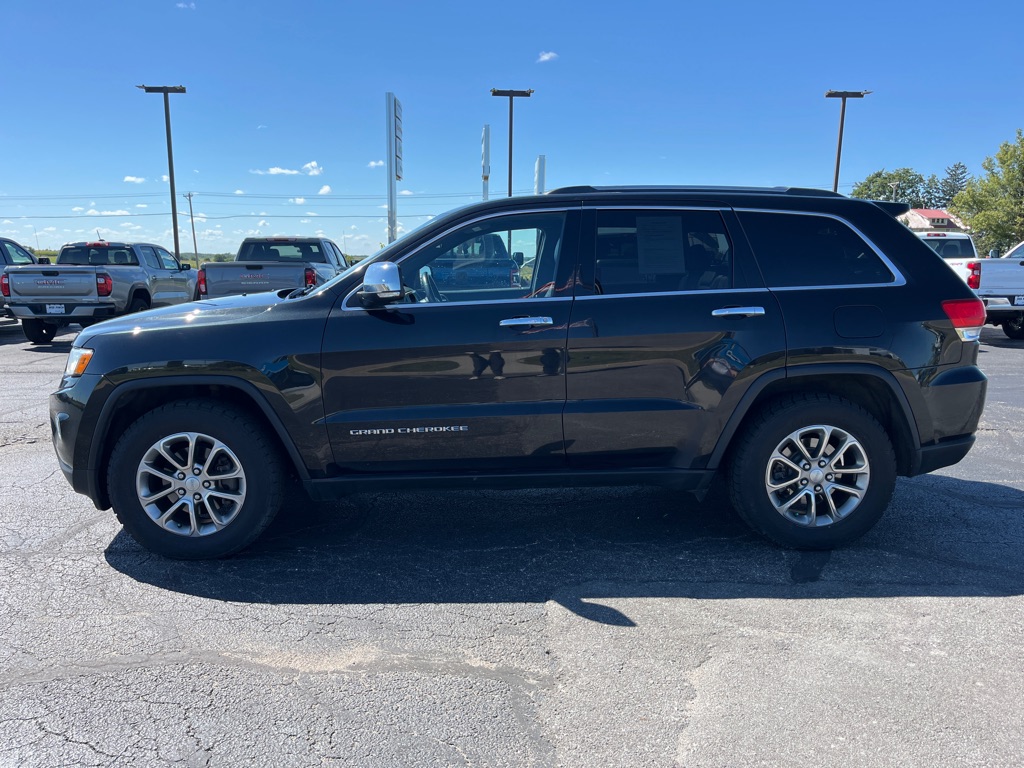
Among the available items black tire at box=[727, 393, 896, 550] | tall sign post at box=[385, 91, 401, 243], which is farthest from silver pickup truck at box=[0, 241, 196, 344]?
black tire at box=[727, 393, 896, 550]

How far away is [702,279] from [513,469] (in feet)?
4.64

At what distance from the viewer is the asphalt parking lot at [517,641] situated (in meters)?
2.36

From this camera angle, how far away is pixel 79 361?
367 centimetres

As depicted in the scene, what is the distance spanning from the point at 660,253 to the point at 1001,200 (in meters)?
39.5

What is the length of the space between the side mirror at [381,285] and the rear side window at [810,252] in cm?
188

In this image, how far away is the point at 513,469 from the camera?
3.71 meters

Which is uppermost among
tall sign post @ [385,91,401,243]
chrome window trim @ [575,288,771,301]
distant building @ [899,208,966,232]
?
distant building @ [899,208,966,232]

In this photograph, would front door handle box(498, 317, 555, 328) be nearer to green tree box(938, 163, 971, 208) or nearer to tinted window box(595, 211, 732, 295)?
tinted window box(595, 211, 732, 295)

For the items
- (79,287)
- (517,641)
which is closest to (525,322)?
(517,641)

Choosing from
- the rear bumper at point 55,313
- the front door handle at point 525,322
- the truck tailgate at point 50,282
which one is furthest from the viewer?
the rear bumper at point 55,313

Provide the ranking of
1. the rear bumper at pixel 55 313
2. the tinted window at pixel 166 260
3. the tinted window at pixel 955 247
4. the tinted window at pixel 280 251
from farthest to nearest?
the tinted window at pixel 166 260
the tinted window at pixel 955 247
the tinted window at pixel 280 251
the rear bumper at pixel 55 313

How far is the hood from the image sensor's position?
11.8ft

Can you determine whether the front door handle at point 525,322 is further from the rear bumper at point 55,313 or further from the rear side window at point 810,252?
the rear bumper at point 55,313

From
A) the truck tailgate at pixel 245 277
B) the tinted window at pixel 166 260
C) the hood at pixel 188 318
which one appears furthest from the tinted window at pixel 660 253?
the tinted window at pixel 166 260
